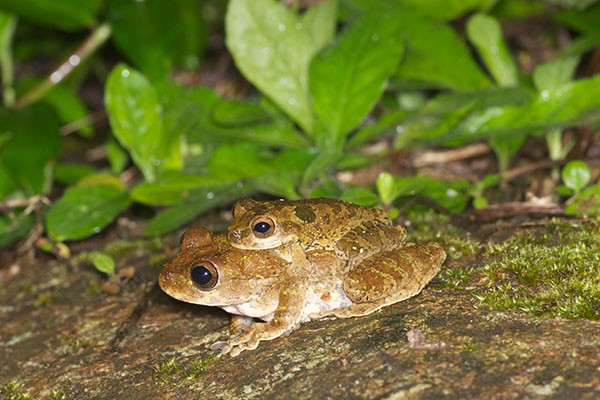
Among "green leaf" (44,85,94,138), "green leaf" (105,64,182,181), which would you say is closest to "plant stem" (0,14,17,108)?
"green leaf" (44,85,94,138)

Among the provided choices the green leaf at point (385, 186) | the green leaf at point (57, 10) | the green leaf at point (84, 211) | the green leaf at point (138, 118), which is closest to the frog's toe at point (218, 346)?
the green leaf at point (385, 186)

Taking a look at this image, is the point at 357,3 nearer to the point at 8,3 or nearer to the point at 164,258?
the point at 164,258

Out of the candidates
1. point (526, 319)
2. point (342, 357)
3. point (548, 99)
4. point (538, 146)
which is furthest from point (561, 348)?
point (538, 146)

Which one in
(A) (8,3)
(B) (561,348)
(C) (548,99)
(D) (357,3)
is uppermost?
(A) (8,3)

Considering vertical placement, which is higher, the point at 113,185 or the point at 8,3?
the point at 8,3

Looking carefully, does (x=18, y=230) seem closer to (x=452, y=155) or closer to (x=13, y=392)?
(x=13, y=392)

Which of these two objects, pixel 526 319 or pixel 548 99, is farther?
pixel 548 99

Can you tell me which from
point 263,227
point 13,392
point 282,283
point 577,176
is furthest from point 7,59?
point 577,176
